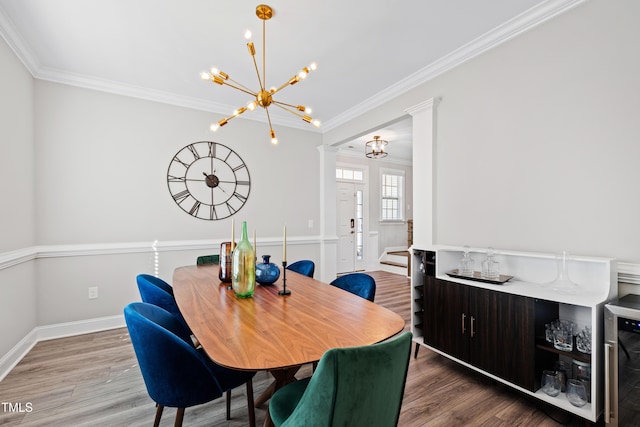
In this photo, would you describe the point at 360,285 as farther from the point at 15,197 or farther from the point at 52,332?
the point at 52,332

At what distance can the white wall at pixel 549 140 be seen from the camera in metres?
1.73

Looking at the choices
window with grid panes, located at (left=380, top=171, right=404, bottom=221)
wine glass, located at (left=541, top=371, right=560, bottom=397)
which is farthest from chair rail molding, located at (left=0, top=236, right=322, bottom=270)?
window with grid panes, located at (left=380, top=171, right=404, bottom=221)

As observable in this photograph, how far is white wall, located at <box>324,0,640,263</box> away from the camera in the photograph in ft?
5.67

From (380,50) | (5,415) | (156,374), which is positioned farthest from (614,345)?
(5,415)

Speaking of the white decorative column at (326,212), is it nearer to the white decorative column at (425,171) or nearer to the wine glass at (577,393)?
the white decorative column at (425,171)

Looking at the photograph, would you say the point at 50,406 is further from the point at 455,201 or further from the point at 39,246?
the point at 455,201

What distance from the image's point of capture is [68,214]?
306 centimetres

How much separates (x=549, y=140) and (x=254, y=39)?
240 centimetres

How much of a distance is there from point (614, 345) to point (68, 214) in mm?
4545

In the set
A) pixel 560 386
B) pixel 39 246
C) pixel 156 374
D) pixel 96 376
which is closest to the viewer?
pixel 156 374

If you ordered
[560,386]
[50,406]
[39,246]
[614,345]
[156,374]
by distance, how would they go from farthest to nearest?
[39,246]
[50,406]
[560,386]
[614,345]
[156,374]

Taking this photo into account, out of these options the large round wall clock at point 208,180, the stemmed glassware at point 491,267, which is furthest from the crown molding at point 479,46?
the large round wall clock at point 208,180

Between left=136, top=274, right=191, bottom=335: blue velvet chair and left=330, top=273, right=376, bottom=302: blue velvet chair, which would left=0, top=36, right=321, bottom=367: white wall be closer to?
left=136, top=274, right=191, bottom=335: blue velvet chair

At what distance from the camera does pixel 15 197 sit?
8.20ft
